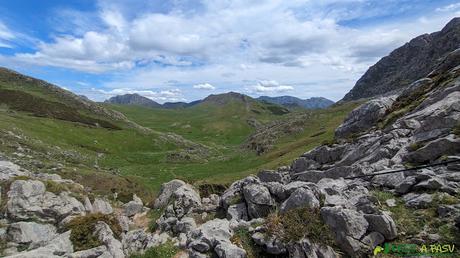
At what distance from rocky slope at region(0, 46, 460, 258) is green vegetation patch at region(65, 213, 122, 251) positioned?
62 millimetres

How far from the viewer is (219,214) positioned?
27.8 m

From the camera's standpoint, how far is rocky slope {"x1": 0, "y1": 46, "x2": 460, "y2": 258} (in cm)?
1512

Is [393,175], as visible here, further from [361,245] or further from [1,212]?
[1,212]

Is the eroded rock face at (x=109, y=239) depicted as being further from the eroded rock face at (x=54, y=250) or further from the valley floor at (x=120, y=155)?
the valley floor at (x=120, y=155)

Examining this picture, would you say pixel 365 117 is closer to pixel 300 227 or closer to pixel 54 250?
pixel 300 227

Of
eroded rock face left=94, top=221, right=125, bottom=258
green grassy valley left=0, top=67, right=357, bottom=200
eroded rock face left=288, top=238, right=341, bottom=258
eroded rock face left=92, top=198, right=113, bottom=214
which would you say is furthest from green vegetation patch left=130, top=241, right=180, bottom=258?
green grassy valley left=0, top=67, right=357, bottom=200

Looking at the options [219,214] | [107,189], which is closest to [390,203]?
[219,214]

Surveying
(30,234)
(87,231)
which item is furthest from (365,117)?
(30,234)

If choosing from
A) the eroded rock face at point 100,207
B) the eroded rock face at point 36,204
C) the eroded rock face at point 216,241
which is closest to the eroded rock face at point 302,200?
the eroded rock face at point 216,241

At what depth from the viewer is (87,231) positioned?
872 inches

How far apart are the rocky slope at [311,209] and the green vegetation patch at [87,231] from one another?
0.20 feet

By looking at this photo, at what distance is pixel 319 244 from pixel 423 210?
510cm

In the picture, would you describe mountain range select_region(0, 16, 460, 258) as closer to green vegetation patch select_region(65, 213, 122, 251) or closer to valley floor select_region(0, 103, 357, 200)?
green vegetation patch select_region(65, 213, 122, 251)

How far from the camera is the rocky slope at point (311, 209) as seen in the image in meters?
15.1
